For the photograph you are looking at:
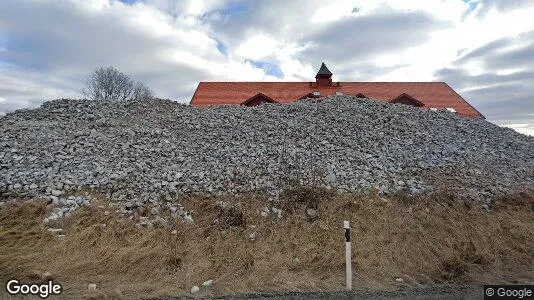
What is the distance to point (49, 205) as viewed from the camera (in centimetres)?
703

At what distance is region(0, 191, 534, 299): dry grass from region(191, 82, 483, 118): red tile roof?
20.6 metres

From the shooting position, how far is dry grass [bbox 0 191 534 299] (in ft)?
17.3

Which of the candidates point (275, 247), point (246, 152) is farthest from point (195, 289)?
point (246, 152)

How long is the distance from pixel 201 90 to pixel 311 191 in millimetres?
23233

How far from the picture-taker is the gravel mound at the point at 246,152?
7934 mm

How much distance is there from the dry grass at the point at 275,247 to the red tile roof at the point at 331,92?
810 inches

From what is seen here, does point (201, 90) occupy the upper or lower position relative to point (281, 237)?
upper

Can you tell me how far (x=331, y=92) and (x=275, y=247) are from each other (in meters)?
26.0

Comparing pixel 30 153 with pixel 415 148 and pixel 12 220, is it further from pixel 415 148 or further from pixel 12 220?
pixel 415 148

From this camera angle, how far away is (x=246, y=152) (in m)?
9.24

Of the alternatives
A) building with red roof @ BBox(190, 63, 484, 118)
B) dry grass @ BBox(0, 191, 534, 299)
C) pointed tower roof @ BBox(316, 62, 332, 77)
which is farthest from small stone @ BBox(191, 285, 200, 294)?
pointed tower roof @ BBox(316, 62, 332, 77)

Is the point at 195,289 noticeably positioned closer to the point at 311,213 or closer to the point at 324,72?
the point at 311,213

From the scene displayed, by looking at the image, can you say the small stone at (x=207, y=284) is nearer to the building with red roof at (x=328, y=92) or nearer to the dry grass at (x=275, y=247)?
the dry grass at (x=275, y=247)

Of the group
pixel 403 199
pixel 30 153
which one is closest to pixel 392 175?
pixel 403 199
